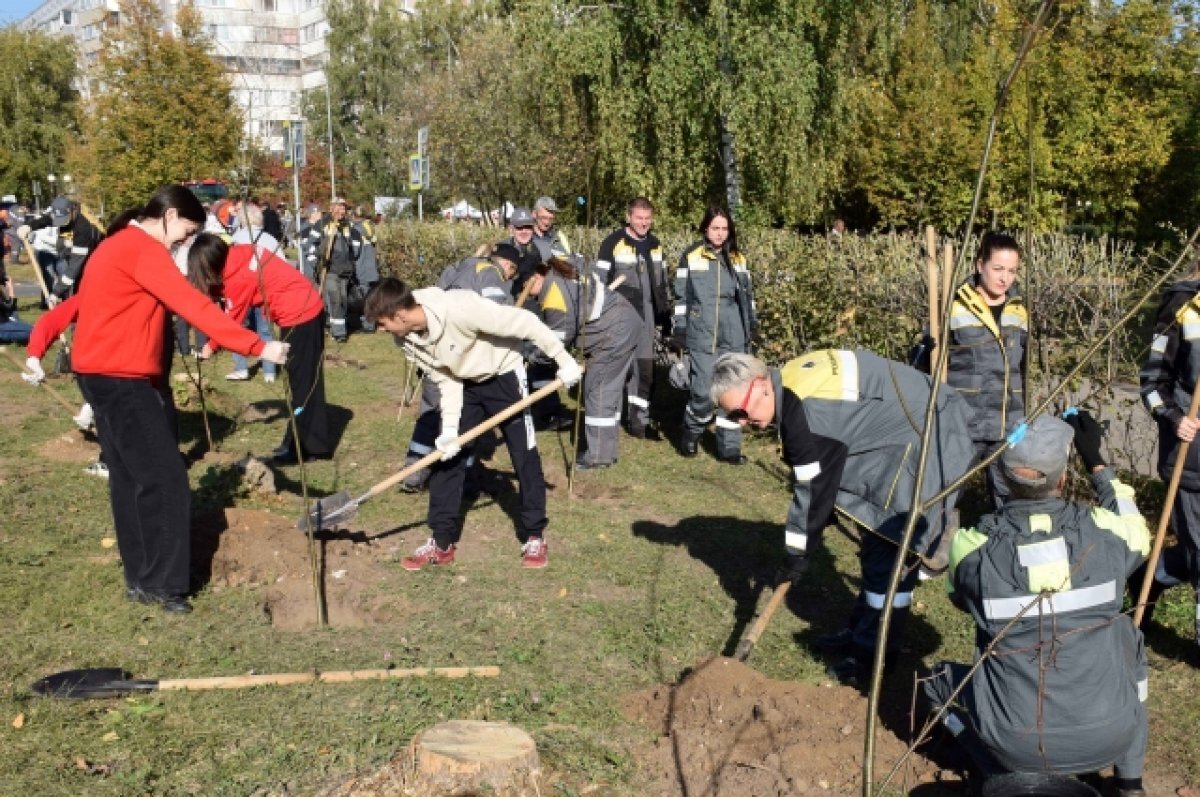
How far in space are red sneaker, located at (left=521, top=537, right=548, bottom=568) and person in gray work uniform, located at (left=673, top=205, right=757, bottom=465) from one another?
8.89ft

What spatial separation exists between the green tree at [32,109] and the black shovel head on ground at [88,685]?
49.8 m

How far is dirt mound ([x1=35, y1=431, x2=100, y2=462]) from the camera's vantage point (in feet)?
26.6

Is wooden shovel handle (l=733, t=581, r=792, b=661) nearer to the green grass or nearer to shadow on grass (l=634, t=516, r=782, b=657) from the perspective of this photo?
the green grass

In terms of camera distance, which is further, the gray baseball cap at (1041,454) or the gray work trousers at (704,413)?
the gray work trousers at (704,413)

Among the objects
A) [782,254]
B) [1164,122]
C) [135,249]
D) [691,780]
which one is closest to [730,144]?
[1164,122]

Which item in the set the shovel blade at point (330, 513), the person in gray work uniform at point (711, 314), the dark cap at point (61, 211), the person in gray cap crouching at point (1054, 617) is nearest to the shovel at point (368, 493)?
the shovel blade at point (330, 513)

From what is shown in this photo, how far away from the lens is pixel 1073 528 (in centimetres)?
319

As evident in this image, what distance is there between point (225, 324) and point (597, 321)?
12.6ft

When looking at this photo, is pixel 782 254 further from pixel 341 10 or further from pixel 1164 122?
pixel 341 10

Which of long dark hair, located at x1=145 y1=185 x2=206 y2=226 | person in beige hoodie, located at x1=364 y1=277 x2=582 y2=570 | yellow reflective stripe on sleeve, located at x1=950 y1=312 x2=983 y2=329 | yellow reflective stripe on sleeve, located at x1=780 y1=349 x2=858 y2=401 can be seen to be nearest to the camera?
yellow reflective stripe on sleeve, located at x1=780 y1=349 x2=858 y2=401

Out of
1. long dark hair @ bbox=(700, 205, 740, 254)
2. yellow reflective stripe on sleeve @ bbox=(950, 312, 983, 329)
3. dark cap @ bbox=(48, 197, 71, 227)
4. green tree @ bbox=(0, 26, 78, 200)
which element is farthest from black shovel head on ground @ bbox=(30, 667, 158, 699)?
green tree @ bbox=(0, 26, 78, 200)

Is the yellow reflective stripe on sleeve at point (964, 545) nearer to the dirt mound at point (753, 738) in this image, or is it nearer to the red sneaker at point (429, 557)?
the dirt mound at point (753, 738)

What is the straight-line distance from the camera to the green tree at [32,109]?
48281mm

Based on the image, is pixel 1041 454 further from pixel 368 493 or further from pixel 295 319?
pixel 295 319
